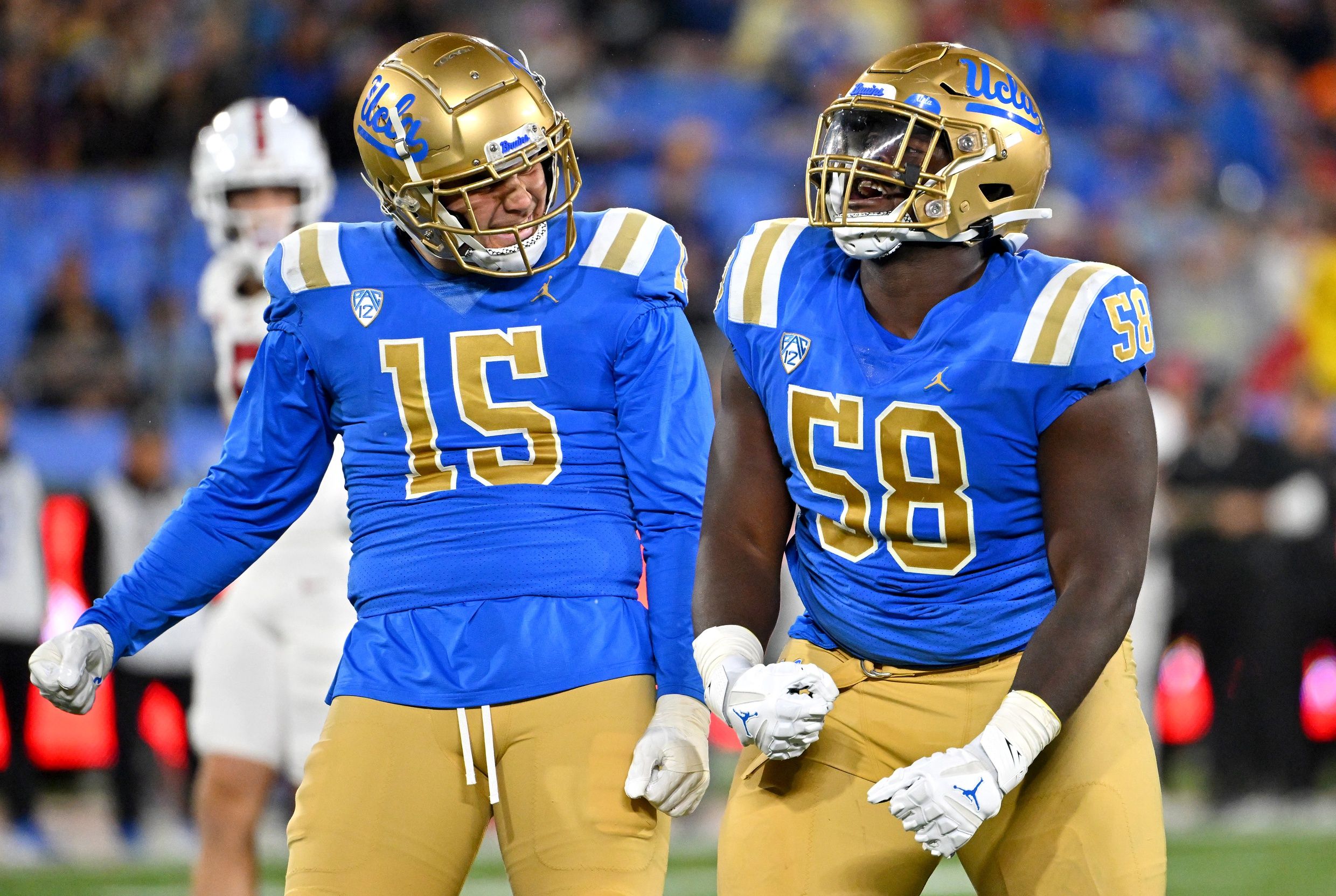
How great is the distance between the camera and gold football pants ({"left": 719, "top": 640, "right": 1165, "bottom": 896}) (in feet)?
7.09

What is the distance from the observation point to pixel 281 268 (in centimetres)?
246

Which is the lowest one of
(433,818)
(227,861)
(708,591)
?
(227,861)

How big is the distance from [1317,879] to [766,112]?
485 centimetres

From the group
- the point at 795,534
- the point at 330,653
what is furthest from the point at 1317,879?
the point at 795,534

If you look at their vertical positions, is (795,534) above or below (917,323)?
below

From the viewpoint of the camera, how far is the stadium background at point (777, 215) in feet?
21.7

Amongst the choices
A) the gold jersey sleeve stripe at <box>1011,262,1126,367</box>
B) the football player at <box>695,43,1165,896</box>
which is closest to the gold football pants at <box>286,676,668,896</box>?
the football player at <box>695,43,1165,896</box>

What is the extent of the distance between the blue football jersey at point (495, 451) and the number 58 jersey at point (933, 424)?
17cm

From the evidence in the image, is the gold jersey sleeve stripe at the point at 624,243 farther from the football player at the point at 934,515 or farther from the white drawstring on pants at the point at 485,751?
the white drawstring on pants at the point at 485,751

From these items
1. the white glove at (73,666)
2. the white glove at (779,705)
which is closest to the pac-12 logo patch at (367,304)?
the white glove at (73,666)

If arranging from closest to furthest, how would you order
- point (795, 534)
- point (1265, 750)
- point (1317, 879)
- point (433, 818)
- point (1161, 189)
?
point (433, 818)
point (795, 534)
point (1317, 879)
point (1265, 750)
point (1161, 189)

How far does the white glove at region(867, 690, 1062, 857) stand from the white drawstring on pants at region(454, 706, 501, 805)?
523 mm

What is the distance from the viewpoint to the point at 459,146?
237 cm

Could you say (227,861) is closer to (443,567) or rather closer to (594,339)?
(443,567)
